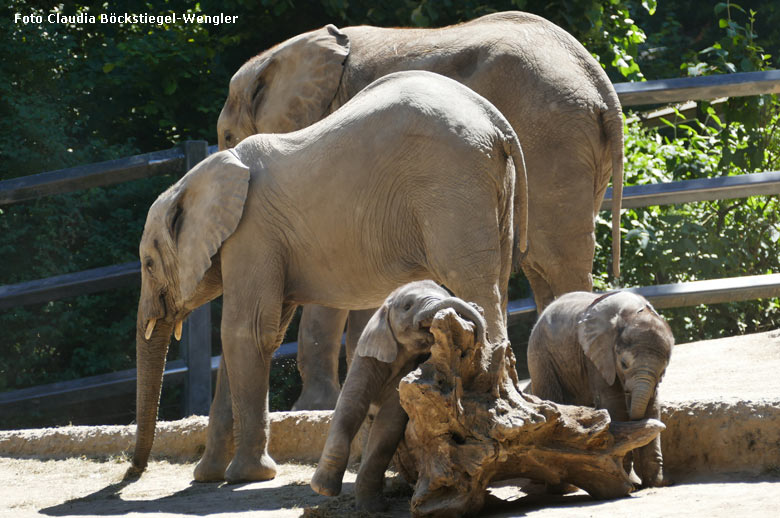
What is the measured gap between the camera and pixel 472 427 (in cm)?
329

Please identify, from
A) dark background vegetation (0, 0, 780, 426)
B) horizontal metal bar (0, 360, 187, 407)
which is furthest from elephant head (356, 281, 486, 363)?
dark background vegetation (0, 0, 780, 426)

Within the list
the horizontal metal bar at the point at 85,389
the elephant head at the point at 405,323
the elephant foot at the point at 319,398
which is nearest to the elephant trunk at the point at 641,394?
the elephant head at the point at 405,323

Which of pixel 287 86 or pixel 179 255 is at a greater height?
pixel 287 86

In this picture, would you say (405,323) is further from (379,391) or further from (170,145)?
(170,145)

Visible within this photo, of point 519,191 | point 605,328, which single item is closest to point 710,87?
point 519,191

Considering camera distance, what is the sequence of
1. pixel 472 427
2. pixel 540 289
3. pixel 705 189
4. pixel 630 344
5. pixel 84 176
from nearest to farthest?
pixel 472 427 < pixel 630 344 < pixel 540 289 < pixel 84 176 < pixel 705 189

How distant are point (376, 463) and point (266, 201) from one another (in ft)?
5.11

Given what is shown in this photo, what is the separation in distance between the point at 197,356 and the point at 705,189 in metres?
3.23

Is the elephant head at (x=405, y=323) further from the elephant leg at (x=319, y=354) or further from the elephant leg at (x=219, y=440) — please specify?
the elephant leg at (x=319, y=354)

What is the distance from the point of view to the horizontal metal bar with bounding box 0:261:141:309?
6484mm

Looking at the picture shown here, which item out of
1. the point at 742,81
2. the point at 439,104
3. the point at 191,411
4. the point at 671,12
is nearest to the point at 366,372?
the point at 439,104

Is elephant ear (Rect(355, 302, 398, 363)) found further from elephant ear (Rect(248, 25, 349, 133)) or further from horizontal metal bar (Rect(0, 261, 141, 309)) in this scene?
horizontal metal bar (Rect(0, 261, 141, 309))

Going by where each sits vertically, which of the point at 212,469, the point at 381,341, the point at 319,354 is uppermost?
the point at 381,341

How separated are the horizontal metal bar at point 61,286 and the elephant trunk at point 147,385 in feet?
4.52
